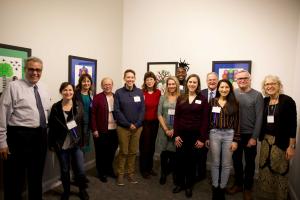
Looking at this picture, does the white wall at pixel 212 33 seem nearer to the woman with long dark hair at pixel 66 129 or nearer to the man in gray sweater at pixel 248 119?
the man in gray sweater at pixel 248 119

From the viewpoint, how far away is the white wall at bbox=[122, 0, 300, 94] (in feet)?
11.8

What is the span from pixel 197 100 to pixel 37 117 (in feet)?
5.80

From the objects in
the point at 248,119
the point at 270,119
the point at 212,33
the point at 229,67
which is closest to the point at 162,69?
the point at 212,33

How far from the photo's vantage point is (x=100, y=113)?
3.30m

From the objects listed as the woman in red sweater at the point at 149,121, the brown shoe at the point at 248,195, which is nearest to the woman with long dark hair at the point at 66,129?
the woman in red sweater at the point at 149,121

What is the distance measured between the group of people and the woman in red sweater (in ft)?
0.05

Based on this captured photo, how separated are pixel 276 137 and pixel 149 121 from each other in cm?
165

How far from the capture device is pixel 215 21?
4.00m

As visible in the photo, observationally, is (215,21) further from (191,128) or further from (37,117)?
(37,117)

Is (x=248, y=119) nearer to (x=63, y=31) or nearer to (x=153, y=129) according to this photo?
(x=153, y=129)

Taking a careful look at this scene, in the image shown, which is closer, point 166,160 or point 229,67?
point 166,160

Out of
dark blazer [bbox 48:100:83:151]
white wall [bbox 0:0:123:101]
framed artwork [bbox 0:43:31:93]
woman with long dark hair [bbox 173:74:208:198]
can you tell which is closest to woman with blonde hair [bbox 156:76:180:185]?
woman with long dark hair [bbox 173:74:208:198]

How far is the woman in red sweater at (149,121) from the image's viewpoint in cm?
351

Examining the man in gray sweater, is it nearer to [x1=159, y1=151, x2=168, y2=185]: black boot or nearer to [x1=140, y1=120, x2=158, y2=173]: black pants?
[x1=159, y1=151, x2=168, y2=185]: black boot
